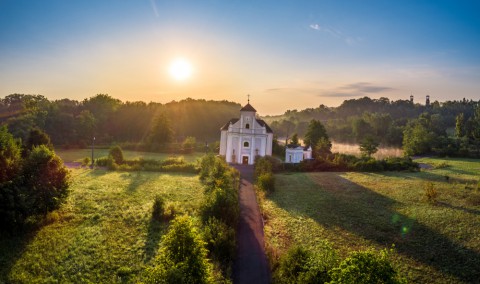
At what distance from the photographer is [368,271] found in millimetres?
7316

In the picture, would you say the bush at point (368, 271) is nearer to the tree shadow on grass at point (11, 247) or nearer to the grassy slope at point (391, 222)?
the grassy slope at point (391, 222)

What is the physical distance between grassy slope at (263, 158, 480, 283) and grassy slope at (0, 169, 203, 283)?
21.8 ft

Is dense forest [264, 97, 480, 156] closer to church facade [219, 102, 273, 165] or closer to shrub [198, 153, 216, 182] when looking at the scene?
church facade [219, 102, 273, 165]

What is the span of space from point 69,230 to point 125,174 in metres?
19.7

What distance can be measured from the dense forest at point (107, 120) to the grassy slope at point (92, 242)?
41.3 metres

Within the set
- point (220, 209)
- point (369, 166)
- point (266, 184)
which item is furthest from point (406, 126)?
point (220, 209)

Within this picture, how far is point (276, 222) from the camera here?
19406 mm

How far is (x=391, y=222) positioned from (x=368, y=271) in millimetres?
14224

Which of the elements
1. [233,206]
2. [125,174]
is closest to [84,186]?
[125,174]

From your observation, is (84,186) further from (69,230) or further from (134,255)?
(134,255)

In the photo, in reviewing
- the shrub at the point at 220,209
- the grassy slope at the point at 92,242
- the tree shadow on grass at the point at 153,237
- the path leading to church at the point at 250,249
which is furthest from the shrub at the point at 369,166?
the tree shadow on grass at the point at 153,237

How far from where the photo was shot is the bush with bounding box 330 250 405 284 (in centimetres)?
716

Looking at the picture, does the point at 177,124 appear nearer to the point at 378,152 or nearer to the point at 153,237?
the point at 378,152

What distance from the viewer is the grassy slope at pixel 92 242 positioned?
12.0 m
